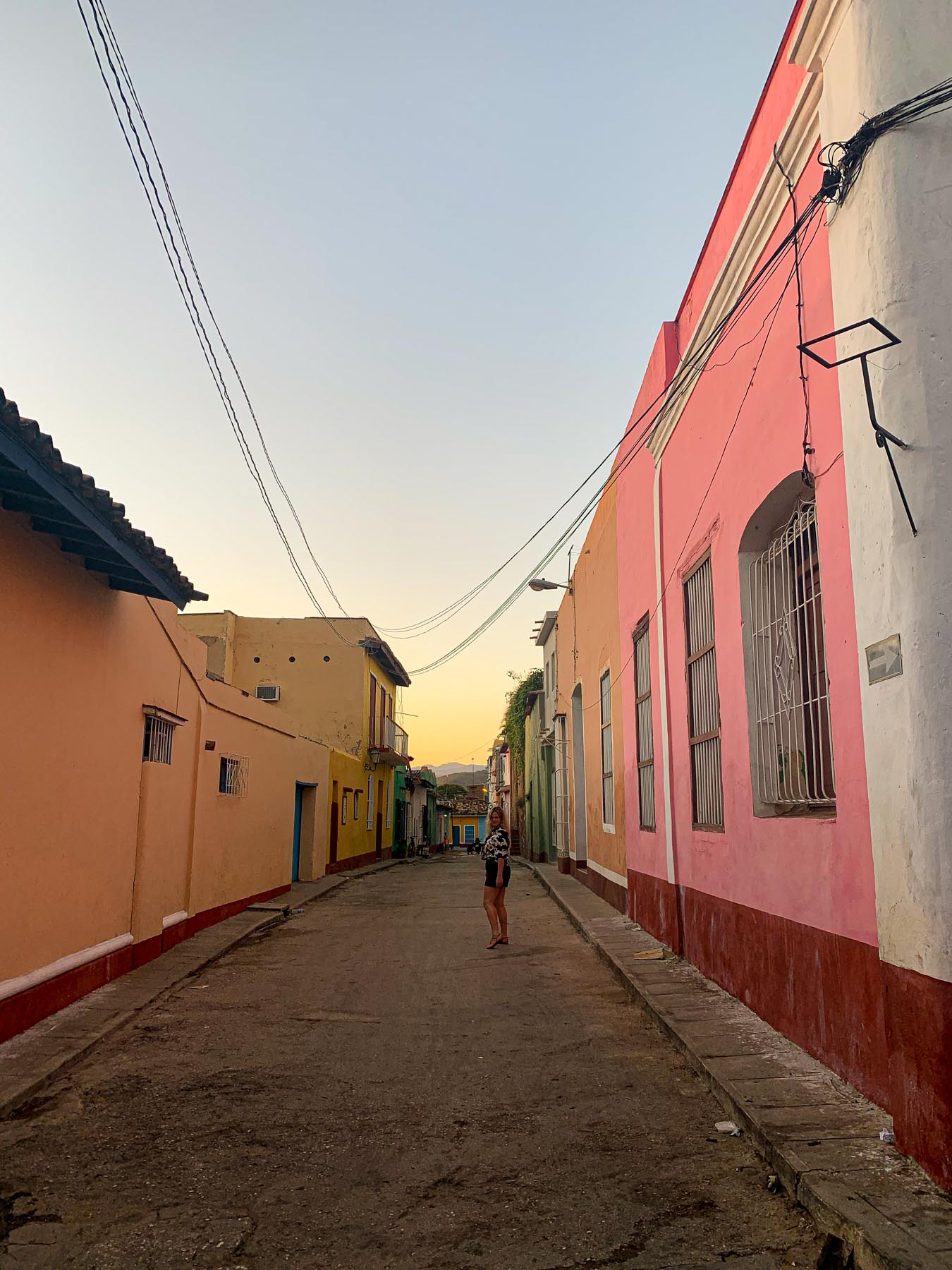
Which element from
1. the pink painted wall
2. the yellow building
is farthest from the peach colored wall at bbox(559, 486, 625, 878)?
the yellow building

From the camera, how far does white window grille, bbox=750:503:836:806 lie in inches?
223

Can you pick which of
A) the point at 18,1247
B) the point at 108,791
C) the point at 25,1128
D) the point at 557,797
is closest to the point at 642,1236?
the point at 18,1247

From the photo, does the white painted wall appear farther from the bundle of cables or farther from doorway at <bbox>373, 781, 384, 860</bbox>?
doorway at <bbox>373, 781, 384, 860</bbox>

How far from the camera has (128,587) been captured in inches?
301

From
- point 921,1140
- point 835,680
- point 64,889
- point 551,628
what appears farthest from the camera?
point 551,628

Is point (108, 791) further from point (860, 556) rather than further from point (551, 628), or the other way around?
point (551, 628)

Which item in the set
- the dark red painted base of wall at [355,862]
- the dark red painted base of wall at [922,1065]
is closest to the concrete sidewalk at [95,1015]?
the dark red painted base of wall at [922,1065]

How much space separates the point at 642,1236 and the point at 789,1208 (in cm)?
62

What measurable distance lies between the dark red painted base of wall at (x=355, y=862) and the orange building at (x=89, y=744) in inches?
460

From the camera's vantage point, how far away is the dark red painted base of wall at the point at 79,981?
19.9 feet

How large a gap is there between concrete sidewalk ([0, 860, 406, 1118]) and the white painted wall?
14.8 ft

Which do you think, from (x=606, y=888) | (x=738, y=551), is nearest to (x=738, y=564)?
(x=738, y=551)

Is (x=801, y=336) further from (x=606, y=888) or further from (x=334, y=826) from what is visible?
(x=334, y=826)

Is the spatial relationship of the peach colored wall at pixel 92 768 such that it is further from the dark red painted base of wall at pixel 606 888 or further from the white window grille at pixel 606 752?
the white window grille at pixel 606 752
